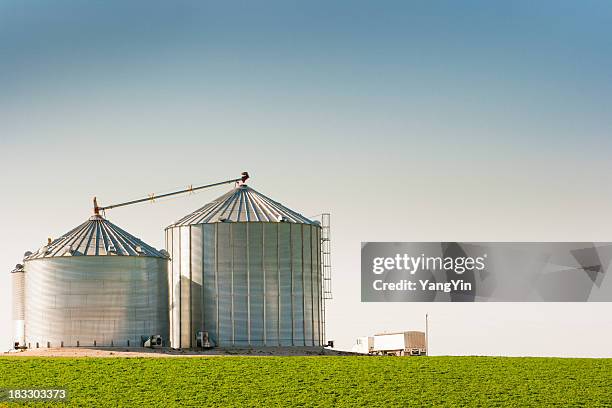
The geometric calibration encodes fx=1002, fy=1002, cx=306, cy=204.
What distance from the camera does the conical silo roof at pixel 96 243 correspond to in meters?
73.6

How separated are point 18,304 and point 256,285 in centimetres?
2223

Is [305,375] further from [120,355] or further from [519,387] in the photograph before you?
[120,355]

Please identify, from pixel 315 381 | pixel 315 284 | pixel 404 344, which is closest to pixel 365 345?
pixel 404 344

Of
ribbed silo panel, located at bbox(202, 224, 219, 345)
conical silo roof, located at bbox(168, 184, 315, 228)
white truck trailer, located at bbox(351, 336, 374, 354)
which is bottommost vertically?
white truck trailer, located at bbox(351, 336, 374, 354)

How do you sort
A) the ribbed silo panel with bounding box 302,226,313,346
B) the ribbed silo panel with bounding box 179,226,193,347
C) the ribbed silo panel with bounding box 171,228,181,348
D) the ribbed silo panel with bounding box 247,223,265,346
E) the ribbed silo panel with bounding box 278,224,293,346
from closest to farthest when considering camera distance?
the ribbed silo panel with bounding box 247,223,265,346, the ribbed silo panel with bounding box 278,224,293,346, the ribbed silo panel with bounding box 302,226,313,346, the ribbed silo panel with bounding box 179,226,193,347, the ribbed silo panel with bounding box 171,228,181,348

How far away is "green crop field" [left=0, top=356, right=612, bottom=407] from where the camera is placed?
5016 cm

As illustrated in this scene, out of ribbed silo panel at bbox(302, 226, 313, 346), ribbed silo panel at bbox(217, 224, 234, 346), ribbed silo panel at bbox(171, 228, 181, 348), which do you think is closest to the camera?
ribbed silo panel at bbox(217, 224, 234, 346)

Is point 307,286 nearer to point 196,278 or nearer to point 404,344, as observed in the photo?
point 196,278

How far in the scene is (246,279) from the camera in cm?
7469

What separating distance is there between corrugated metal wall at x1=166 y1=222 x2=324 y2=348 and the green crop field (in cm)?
1122

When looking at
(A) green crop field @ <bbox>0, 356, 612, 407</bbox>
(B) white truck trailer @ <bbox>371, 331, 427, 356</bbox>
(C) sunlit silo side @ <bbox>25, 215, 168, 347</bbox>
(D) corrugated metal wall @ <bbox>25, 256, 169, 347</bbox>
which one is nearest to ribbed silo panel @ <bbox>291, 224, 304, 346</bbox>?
(C) sunlit silo side @ <bbox>25, 215, 168, 347</bbox>

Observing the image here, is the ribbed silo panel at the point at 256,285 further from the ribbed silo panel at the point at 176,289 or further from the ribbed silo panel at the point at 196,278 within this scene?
the ribbed silo panel at the point at 176,289

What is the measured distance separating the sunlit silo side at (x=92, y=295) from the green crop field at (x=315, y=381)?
854 cm

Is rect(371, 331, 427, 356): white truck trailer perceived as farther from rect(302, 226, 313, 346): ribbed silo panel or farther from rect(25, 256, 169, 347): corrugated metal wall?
rect(25, 256, 169, 347): corrugated metal wall
